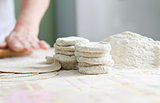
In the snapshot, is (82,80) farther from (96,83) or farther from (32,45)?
(32,45)

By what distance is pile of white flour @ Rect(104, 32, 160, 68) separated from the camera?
0.79 meters

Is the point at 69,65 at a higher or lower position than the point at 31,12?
lower

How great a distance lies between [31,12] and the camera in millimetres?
1496

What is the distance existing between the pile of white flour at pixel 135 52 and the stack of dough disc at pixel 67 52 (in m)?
0.13

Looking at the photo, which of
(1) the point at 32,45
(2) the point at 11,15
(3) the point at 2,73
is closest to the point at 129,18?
(1) the point at 32,45

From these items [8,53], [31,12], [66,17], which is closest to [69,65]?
[8,53]

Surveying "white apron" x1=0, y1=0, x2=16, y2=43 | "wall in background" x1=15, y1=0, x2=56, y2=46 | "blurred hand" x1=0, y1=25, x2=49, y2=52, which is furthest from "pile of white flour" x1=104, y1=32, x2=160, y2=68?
"wall in background" x1=15, y1=0, x2=56, y2=46

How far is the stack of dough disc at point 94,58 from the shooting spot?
2.21 feet

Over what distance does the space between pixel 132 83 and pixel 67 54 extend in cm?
26

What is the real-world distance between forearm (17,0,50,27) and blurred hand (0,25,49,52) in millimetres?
62

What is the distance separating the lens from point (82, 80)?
0.63 meters

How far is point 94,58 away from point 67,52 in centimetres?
12

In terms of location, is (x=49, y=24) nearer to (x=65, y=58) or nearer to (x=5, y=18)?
(x=5, y=18)

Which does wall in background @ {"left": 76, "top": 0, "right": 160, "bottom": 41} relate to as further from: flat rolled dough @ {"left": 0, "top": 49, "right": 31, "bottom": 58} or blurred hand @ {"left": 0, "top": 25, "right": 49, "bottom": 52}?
flat rolled dough @ {"left": 0, "top": 49, "right": 31, "bottom": 58}
